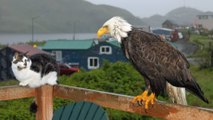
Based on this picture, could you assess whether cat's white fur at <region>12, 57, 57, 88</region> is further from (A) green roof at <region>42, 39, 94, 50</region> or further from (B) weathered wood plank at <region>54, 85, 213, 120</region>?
(A) green roof at <region>42, 39, 94, 50</region>

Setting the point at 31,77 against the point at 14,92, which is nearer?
the point at 14,92

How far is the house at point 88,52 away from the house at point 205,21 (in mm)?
48900

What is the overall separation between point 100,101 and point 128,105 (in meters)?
0.24

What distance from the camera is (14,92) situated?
Result: 2.87 meters

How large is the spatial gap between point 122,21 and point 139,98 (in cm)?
57

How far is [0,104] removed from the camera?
22.5 feet

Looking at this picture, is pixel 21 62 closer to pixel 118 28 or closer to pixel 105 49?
pixel 118 28

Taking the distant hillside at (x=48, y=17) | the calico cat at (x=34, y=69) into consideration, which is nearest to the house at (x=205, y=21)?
the distant hillside at (x=48, y=17)

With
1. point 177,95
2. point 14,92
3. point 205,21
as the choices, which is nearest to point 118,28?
point 177,95

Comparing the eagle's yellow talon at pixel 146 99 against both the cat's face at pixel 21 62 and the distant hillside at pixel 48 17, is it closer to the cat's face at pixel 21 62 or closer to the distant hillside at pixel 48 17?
the cat's face at pixel 21 62

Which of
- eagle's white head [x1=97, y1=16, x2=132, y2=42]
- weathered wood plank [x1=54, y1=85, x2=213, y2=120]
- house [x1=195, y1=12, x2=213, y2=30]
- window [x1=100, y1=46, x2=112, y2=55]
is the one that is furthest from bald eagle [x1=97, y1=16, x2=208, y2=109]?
house [x1=195, y1=12, x2=213, y2=30]

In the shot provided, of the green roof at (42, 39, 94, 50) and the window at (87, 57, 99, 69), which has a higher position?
the green roof at (42, 39, 94, 50)

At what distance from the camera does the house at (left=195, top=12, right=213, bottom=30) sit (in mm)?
65406

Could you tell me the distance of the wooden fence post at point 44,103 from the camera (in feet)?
9.46
